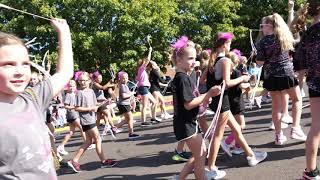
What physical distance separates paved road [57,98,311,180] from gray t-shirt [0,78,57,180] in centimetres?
358

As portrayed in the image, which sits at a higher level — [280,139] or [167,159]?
[280,139]

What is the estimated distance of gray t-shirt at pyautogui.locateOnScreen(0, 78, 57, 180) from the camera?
237cm

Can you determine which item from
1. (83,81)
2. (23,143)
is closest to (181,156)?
(83,81)

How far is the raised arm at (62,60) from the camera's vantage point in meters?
2.85

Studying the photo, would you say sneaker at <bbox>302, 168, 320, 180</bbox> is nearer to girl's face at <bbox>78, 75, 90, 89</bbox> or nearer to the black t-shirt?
the black t-shirt

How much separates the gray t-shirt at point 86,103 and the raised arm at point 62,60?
456 centimetres

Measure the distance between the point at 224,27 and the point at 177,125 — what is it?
95.7 feet

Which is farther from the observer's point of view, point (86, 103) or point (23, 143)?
point (86, 103)

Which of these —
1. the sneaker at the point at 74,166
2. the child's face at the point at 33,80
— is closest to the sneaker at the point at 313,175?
the sneaker at the point at 74,166

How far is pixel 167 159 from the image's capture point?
729 centimetres

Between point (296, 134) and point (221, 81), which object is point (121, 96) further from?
point (221, 81)

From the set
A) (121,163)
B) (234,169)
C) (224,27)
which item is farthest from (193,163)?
(224,27)

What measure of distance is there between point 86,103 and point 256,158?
294 centimetres

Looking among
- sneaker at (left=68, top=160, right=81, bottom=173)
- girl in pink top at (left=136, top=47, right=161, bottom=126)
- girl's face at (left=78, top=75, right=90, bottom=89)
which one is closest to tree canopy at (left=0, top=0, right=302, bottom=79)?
girl in pink top at (left=136, top=47, right=161, bottom=126)
